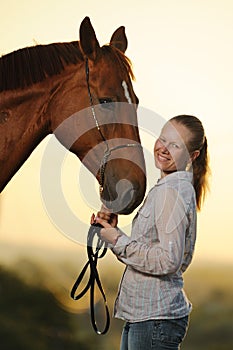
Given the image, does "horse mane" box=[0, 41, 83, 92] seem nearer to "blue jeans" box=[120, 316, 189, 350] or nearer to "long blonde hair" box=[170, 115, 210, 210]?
"long blonde hair" box=[170, 115, 210, 210]

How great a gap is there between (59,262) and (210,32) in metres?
1.32

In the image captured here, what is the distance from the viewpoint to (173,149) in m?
1.37

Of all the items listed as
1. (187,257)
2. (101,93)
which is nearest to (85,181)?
(101,93)

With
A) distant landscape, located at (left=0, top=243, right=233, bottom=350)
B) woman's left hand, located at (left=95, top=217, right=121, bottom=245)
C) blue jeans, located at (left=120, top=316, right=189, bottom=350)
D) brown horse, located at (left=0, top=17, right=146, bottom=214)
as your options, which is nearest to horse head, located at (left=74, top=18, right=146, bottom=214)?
brown horse, located at (left=0, top=17, right=146, bottom=214)

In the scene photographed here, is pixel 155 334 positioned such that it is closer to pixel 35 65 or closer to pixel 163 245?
pixel 163 245

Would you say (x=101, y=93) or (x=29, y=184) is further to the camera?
(x=29, y=184)

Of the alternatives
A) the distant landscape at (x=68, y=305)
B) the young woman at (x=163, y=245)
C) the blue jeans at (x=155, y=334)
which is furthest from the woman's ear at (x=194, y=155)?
the distant landscape at (x=68, y=305)

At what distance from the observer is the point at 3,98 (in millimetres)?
1575

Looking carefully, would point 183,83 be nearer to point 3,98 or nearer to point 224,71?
point 224,71

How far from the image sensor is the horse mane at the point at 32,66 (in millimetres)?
1572

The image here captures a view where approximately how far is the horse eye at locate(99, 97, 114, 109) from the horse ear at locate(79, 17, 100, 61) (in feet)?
A: 0.35

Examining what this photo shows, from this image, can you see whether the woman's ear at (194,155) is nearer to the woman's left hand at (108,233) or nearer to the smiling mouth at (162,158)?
the smiling mouth at (162,158)

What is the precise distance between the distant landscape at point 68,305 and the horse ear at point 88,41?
5.32 feet

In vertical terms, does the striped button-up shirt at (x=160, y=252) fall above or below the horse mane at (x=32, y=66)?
below
